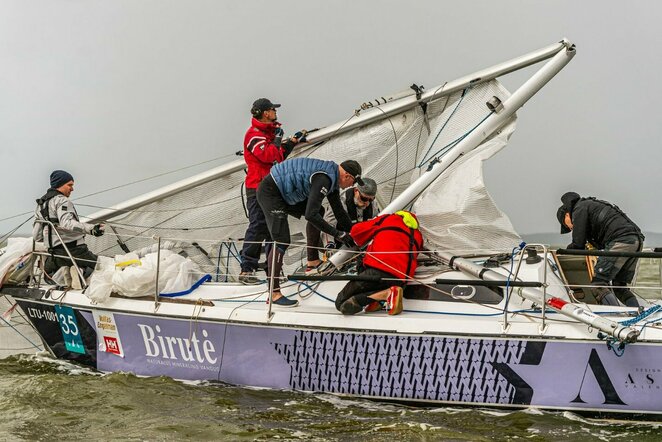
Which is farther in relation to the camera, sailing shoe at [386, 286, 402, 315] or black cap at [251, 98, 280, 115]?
black cap at [251, 98, 280, 115]

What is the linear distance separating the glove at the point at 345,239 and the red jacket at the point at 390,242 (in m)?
0.09

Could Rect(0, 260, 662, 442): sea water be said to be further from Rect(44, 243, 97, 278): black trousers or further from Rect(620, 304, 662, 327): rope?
Rect(44, 243, 97, 278): black trousers

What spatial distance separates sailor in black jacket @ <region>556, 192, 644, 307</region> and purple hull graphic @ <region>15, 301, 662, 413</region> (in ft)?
4.15

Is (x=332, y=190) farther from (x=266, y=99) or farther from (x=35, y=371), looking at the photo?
(x=35, y=371)

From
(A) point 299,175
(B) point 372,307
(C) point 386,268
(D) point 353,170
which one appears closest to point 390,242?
(C) point 386,268

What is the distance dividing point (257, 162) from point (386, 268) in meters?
2.01

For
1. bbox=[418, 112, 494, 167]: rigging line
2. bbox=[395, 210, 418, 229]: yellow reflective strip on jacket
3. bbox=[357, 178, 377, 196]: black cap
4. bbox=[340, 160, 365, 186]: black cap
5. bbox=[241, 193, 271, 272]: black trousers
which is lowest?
bbox=[241, 193, 271, 272]: black trousers

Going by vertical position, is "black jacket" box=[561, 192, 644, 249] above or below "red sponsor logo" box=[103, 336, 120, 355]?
above

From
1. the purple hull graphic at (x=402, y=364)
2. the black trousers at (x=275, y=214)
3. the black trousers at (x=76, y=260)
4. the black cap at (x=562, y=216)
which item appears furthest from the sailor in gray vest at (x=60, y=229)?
the black cap at (x=562, y=216)

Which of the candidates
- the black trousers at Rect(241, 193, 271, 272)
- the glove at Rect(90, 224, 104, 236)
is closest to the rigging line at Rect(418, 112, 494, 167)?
the black trousers at Rect(241, 193, 271, 272)

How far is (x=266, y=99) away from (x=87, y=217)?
245 centimetres

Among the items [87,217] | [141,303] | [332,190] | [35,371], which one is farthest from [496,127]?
[35,371]

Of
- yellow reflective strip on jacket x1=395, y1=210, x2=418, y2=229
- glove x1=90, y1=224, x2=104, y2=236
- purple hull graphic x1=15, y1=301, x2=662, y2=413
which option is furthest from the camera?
glove x1=90, y1=224, x2=104, y2=236

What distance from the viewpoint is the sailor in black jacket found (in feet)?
21.3
